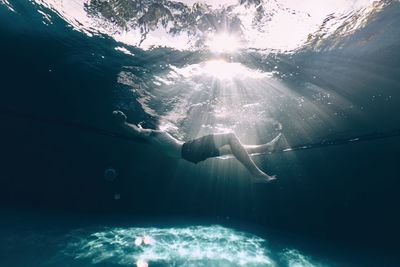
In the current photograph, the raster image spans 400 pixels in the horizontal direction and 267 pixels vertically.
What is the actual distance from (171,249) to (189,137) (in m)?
7.49

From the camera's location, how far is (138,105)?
1343 cm

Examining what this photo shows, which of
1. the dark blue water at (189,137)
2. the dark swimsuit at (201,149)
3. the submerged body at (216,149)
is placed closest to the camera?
the submerged body at (216,149)

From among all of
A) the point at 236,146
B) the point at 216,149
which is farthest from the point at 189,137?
the point at 236,146

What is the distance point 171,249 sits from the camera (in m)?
9.41

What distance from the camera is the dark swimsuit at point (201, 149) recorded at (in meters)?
7.02

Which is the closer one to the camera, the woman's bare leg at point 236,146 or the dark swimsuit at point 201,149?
the woman's bare leg at point 236,146

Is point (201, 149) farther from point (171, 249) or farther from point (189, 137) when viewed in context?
point (189, 137)

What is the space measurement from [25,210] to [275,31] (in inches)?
764

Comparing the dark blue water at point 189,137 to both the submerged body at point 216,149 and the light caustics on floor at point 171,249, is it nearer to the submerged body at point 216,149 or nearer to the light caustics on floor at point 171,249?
the light caustics on floor at point 171,249

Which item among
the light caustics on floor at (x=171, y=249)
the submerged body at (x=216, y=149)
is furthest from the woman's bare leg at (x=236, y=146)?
the light caustics on floor at (x=171, y=249)

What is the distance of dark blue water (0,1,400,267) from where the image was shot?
31.1 ft

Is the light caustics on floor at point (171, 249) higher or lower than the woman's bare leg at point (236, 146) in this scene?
lower

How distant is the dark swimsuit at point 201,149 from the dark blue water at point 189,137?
4.02 m

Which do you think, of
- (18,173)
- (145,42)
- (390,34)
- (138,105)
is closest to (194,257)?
(138,105)
